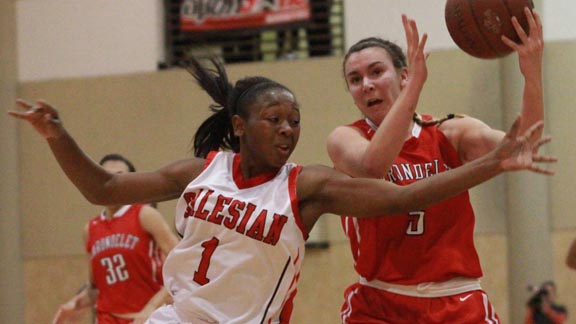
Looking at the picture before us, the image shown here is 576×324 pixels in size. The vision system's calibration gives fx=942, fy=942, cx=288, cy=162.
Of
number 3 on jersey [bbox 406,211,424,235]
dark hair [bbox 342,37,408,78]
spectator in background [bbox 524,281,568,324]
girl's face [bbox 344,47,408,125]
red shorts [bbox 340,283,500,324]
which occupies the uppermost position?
dark hair [bbox 342,37,408,78]

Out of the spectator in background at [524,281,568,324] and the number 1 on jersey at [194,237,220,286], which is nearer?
the number 1 on jersey at [194,237,220,286]

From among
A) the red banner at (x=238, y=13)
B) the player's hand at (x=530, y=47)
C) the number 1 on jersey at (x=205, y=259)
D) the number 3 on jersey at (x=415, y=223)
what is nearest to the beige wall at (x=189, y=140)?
the red banner at (x=238, y=13)

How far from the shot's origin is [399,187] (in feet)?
10.8

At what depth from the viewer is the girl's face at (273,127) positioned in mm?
→ 3436

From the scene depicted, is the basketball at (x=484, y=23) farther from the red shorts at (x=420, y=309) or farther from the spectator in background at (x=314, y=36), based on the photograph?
the spectator in background at (x=314, y=36)

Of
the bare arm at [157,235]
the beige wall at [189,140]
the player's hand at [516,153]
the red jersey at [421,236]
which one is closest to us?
the player's hand at [516,153]

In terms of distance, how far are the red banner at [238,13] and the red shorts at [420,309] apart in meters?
5.78

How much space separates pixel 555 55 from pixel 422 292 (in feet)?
17.5

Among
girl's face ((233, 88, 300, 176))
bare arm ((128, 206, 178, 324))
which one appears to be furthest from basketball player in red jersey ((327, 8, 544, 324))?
bare arm ((128, 206, 178, 324))

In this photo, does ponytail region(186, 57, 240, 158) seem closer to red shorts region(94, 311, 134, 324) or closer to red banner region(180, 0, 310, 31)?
red shorts region(94, 311, 134, 324)

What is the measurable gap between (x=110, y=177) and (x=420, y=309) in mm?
1309

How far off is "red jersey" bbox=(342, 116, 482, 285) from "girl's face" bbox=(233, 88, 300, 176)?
488 millimetres

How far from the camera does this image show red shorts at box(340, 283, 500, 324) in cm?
361

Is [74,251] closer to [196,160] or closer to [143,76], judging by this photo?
[143,76]
